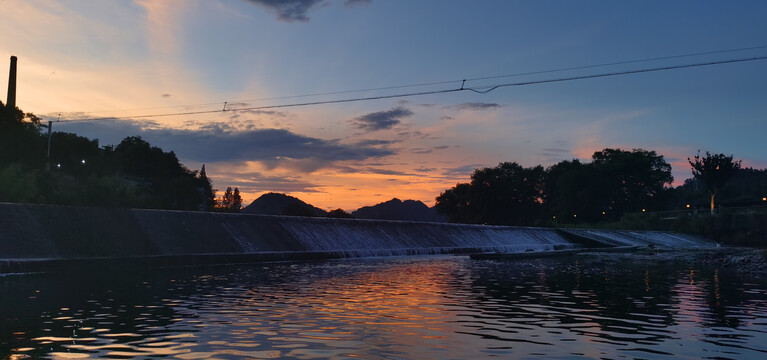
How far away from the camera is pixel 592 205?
150 meters

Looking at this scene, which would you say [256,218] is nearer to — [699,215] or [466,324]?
[466,324]

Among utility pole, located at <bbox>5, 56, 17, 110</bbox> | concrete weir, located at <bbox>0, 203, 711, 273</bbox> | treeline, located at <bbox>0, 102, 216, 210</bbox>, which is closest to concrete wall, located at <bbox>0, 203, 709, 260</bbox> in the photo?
concrete weir, located at <bbox>0, 203, 711, 273</bbox>

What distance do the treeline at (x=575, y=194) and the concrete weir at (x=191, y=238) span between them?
92.0 metres

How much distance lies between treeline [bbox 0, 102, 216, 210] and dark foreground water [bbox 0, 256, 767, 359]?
11.1m

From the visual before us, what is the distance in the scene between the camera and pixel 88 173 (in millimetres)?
119688

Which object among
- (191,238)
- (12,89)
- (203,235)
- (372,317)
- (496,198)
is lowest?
(372,317)

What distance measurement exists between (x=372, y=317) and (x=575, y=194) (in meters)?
144

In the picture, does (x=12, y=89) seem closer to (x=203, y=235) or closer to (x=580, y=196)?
(x=203, y=235)

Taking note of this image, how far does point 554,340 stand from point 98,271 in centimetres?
2379

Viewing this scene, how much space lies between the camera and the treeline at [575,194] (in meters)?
151

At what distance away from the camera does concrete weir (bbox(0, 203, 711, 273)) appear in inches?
1164

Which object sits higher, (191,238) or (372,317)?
(191,238)

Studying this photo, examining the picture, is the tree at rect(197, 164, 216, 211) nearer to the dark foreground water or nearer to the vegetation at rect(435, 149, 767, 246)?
the vegetation at rect(435, 149, 767, 246)

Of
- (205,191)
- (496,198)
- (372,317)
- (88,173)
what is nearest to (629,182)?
(496,198)
